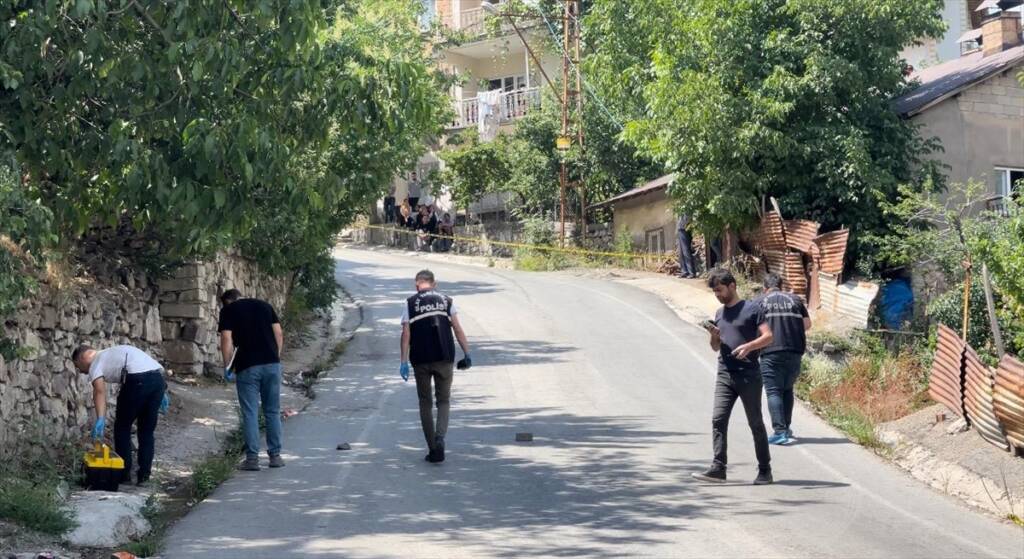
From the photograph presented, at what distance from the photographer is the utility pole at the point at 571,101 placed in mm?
35219

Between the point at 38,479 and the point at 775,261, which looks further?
the point at 775,261

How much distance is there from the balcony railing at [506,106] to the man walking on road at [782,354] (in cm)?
2836

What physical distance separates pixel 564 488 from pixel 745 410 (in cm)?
162

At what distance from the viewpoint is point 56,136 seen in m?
10.5

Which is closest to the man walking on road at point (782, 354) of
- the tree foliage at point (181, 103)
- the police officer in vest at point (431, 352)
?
the police officer in vest at point (431, 352)

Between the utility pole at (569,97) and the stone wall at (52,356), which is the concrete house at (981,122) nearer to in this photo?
the utility pole at (569,97)

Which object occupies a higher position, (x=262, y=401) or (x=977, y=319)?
(x=977, y=319)

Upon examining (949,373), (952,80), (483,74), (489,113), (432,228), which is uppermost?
(483,74)

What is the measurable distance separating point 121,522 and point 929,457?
7503 millimetres

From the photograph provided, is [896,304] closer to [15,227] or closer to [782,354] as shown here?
[782,354]

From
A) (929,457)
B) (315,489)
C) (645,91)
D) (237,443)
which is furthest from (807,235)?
(315,489)

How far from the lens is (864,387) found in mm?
16234

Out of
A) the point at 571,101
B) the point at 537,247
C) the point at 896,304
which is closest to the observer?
the point at 896,304

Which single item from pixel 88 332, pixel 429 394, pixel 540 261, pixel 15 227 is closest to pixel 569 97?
pixel 540 261
